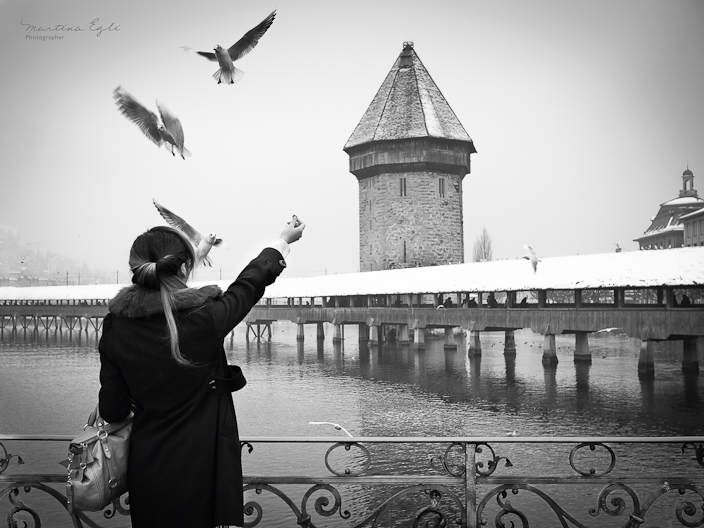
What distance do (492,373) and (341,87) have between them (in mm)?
29577

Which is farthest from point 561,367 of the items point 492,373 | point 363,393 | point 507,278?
point 363,393

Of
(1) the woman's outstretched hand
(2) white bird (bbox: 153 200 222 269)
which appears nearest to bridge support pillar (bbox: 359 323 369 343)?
(2) white bird (bbox: 153 200 222 269)

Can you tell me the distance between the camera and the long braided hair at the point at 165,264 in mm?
1784

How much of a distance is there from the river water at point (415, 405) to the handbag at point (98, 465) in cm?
495

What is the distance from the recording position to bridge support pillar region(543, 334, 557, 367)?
63.8ft

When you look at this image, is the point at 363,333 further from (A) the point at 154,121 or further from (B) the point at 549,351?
(A) the point at 154,121

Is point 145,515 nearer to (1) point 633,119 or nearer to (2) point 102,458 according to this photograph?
(2) point 102,458

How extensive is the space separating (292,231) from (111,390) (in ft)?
2.11

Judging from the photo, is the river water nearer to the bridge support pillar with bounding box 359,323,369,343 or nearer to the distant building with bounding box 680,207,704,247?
the bridge support pillar with bounding box 359,323,369,343

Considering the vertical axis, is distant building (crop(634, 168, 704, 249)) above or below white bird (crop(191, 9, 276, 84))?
above

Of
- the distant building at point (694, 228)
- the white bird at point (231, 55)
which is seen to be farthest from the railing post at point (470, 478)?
the distant building at point (694, 228)

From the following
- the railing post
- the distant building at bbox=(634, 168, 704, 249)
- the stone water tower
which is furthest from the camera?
the distant building at bbox=(634, 168, 704, 249)

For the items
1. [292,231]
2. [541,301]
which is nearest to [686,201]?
[541,301]

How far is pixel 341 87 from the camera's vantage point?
45.1 metres
